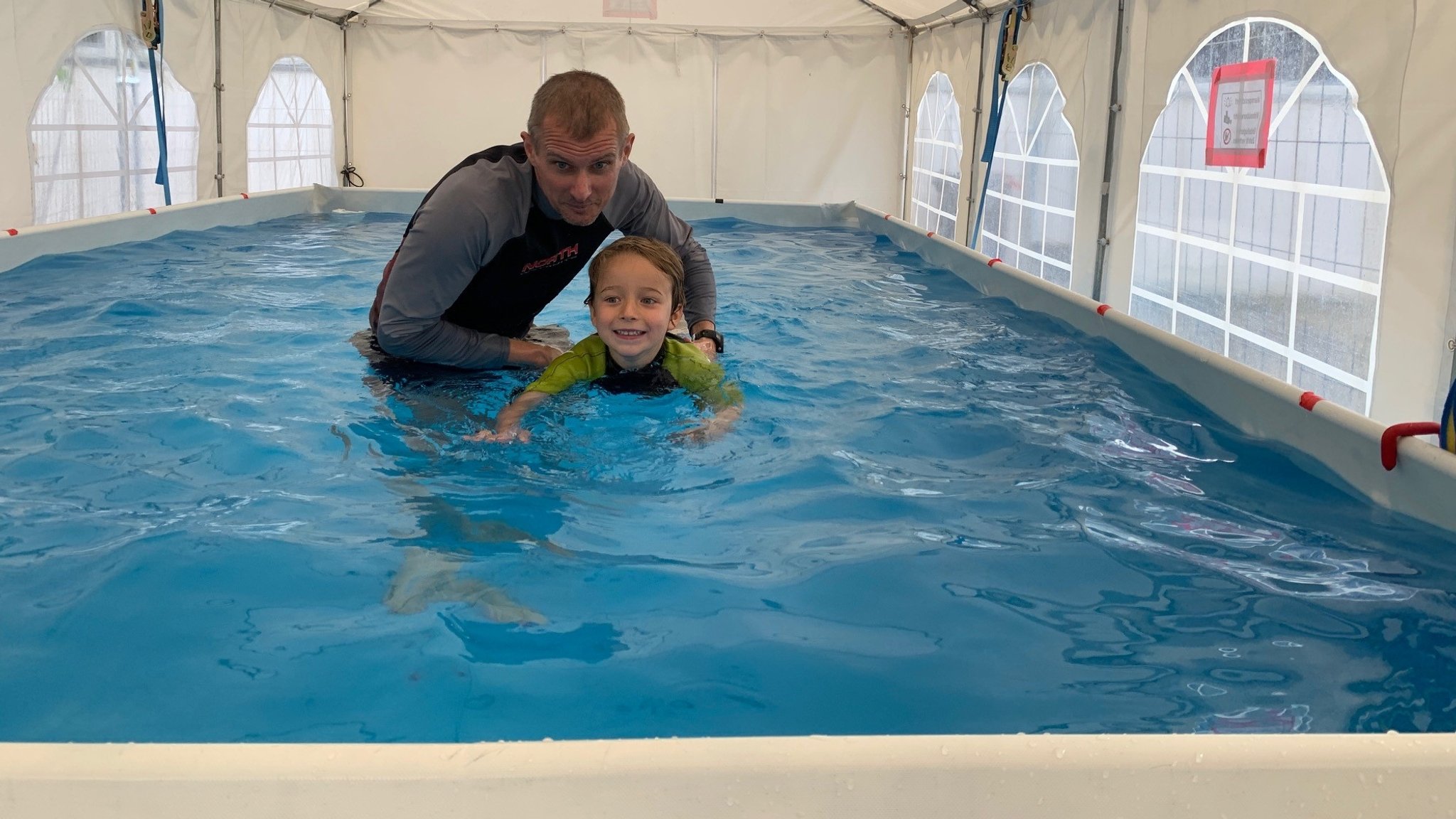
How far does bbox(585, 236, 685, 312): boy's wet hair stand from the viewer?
9.36 feet

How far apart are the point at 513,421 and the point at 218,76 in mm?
7496

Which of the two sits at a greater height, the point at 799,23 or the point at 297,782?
the point at 799,23

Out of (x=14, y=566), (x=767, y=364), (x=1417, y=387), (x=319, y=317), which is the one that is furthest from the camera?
(x=319, y=317)

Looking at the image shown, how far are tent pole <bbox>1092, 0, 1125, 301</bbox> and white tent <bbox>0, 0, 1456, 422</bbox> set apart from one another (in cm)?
1

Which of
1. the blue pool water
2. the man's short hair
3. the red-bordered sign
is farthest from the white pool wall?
the red-bordered sign

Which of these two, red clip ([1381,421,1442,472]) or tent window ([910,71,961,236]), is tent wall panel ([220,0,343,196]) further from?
red clip ([1381,421,1442,472])

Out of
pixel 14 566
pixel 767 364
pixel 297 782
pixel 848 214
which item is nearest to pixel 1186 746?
pixel 297 782

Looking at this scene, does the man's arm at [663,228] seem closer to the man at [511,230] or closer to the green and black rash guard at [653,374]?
the man at [511,230]

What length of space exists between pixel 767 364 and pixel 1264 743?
2.88 meters

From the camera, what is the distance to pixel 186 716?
1476mm

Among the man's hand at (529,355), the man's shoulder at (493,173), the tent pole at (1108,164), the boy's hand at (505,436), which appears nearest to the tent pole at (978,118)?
the tent pole at (1108,164)

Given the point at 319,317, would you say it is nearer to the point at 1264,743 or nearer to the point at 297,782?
the point at 297,782

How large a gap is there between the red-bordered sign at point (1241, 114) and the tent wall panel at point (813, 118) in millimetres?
7185

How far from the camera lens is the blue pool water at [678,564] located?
152 centimetres
